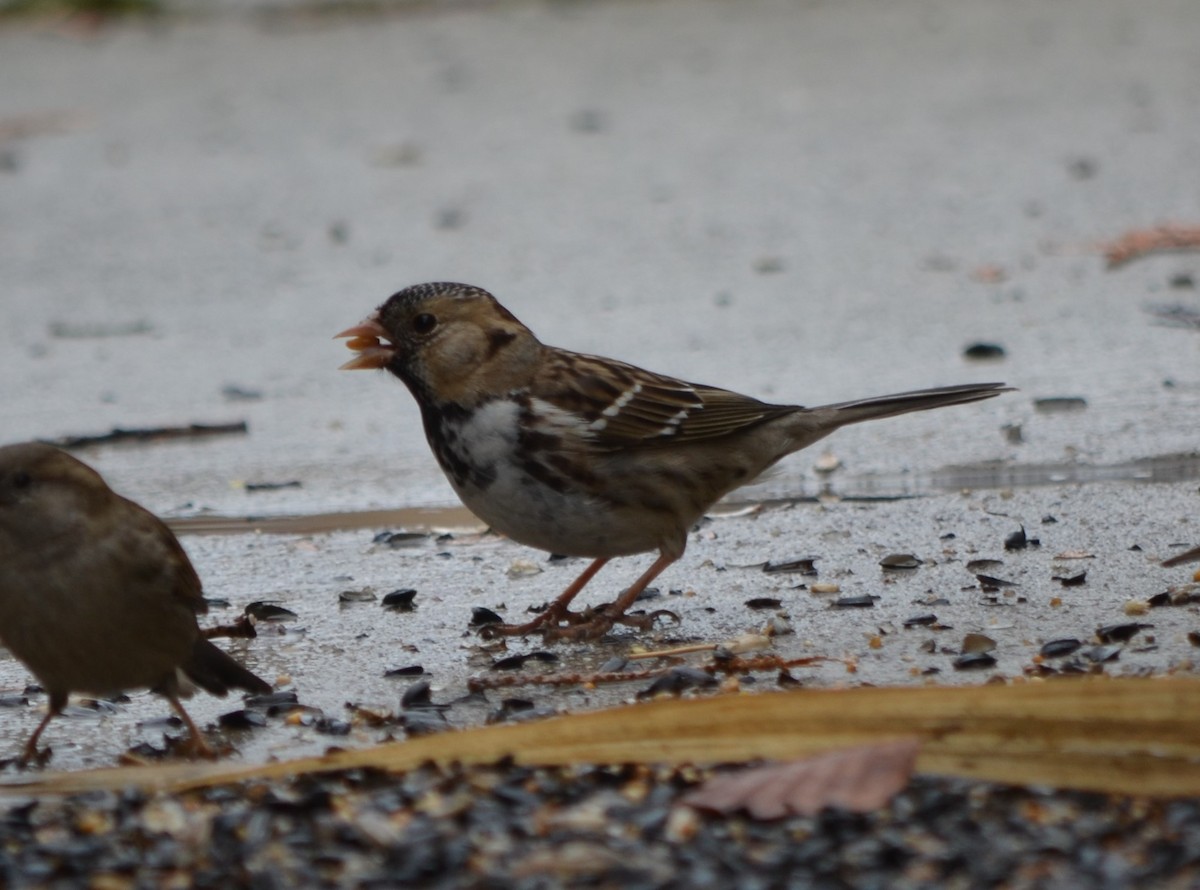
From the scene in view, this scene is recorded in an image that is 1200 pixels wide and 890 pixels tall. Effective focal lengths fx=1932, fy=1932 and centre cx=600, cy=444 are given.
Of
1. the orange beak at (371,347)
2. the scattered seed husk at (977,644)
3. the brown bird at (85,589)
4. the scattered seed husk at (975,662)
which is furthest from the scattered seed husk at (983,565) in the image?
the brown bird at (85,589)

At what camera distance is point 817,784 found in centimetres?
351

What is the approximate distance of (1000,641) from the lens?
460cm

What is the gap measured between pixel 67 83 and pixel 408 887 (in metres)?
11.9

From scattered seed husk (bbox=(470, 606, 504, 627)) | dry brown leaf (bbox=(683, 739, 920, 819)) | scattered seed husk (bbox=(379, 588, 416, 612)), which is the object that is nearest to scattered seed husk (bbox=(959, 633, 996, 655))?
dry brown leaf (bbox=(683, 739, 920, 819))

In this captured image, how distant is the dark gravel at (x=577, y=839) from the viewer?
325 centimetres

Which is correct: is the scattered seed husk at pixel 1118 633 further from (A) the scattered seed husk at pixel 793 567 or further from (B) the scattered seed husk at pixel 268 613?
(B) the scattered seed husk at pixel 268 613

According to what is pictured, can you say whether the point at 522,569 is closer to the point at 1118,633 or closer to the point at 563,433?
the point at 563,433

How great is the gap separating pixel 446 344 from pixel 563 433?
437 mm

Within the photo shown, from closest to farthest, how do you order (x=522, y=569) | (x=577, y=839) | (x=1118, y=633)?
(x=577, y=839) < (x=1118, y=633) < (x=522, y=569)

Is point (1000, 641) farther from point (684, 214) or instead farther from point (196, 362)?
point (684, 214)

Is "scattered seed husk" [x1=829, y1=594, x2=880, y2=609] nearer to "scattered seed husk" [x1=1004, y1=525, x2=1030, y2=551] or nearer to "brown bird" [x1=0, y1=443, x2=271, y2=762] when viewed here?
"scattered seed husk" [x1=1004, y1=525, x2=1030, y2=551]

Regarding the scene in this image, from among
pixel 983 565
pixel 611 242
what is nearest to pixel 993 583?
pixel 983 565

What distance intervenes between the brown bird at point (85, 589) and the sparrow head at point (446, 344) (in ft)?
3.51

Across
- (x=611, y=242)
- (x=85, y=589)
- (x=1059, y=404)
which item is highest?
(x=611, y=242)
